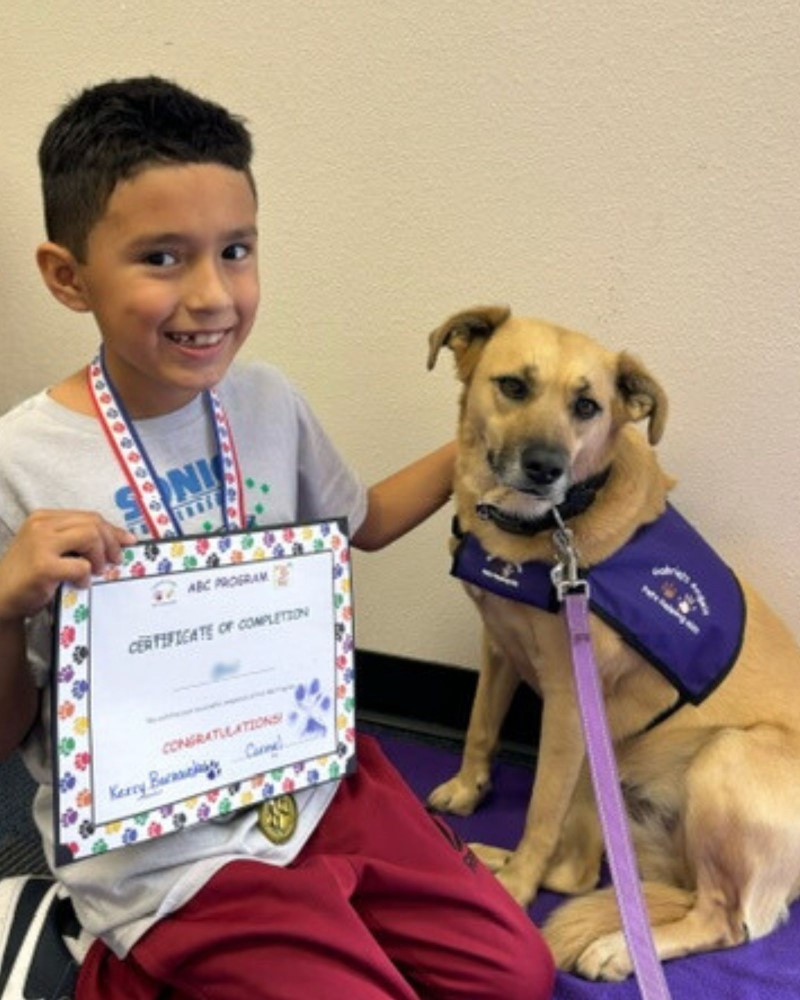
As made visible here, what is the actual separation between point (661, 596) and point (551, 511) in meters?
0.20

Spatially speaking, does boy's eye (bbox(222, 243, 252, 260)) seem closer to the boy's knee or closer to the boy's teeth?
the boy's teeth

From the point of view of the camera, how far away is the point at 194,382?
98cm

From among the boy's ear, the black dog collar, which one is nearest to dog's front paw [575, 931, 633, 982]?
the black dog collar

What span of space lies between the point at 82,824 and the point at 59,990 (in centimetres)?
30

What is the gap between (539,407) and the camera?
120 centimetres

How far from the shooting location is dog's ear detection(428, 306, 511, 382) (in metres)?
1.25

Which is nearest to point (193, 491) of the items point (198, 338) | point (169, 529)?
point (169, 529)

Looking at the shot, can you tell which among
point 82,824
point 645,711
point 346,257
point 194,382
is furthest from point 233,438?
point 645,711

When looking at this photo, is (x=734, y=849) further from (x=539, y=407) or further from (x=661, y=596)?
(x=539, y=407)

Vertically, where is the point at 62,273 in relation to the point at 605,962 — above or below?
above

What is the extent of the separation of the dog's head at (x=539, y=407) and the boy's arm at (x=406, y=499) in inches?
3.7

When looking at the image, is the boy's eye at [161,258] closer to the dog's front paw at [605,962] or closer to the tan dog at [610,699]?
the tan dog at [610,699]

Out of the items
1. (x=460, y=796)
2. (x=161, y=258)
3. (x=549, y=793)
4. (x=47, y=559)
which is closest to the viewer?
(x=47, y=559)

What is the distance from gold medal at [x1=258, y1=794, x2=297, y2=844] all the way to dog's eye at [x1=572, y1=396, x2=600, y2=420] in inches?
25.1
